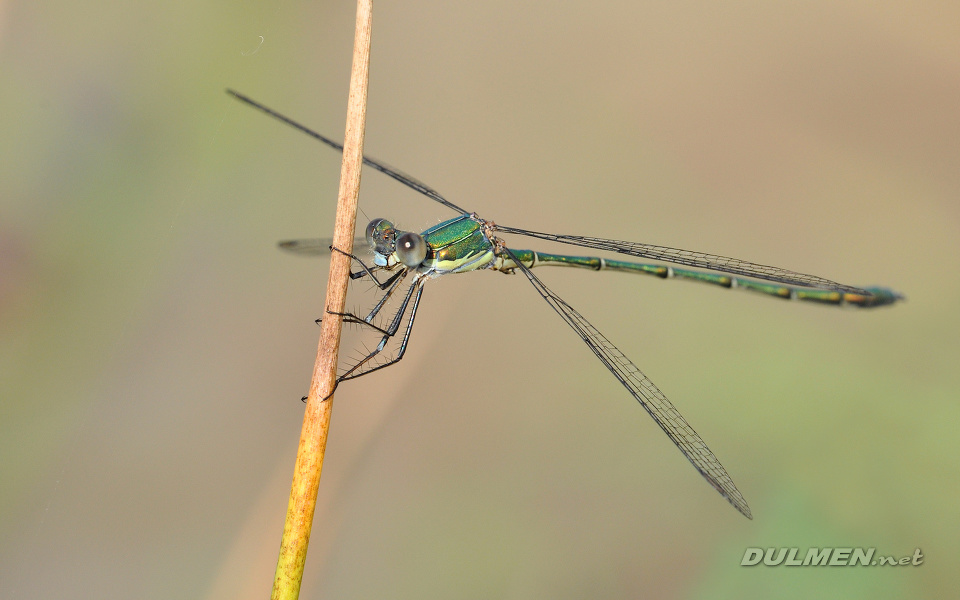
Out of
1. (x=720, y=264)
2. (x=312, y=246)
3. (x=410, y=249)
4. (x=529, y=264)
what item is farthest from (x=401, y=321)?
(x=720, y=264)

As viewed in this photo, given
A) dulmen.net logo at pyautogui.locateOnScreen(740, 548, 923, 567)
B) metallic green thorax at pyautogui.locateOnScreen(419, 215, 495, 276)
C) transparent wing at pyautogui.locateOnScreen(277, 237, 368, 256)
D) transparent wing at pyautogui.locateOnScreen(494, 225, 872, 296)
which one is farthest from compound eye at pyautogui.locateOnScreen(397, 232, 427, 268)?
dulmen.net logo at pyautogui.locateOnScreen(740, 548, 923, 567)

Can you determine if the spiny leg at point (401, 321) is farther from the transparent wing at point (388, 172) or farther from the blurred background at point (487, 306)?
the transparent wing at point (388, 172)

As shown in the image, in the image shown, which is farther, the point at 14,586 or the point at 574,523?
the point at 574,523

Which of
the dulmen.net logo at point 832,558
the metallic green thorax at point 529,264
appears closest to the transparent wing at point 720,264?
the metallic green thorax at point 529,264

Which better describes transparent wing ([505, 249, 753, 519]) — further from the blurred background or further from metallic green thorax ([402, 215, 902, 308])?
the blurred background


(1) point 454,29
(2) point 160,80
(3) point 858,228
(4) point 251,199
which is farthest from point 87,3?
(3) point 858,228

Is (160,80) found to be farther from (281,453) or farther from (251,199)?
(281,453)
